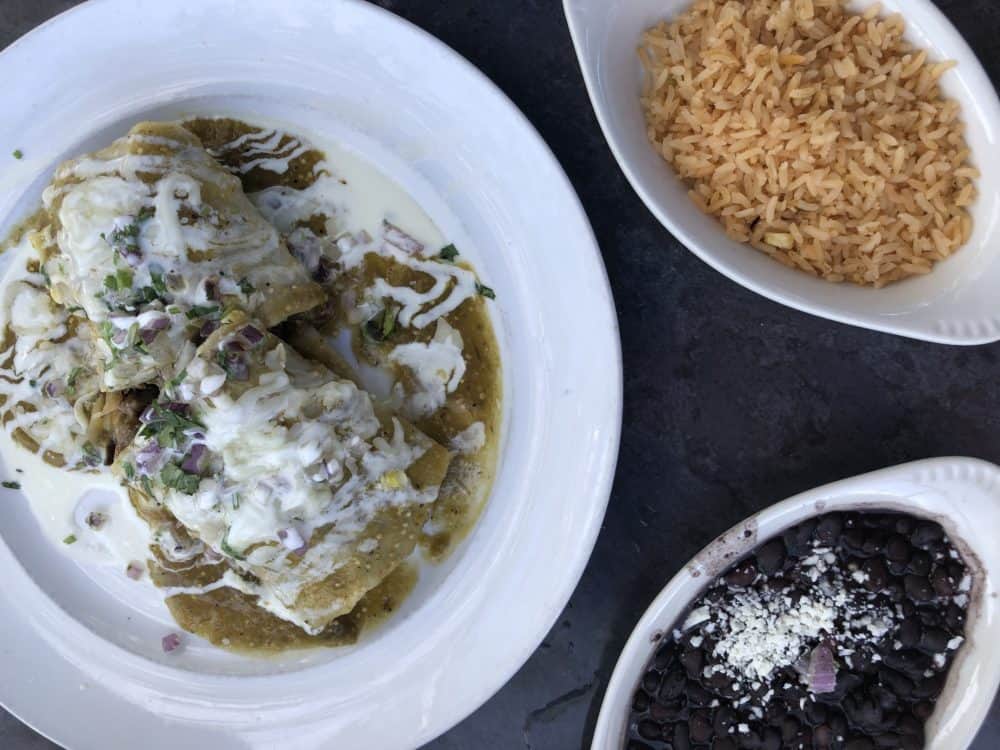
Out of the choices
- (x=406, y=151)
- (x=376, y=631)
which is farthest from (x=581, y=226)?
(x=376, y=631)

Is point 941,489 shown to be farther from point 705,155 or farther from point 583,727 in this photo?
point 583,727

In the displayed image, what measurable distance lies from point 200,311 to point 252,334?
5.6 inches

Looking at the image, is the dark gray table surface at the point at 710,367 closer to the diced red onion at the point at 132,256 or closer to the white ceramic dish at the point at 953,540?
the white ceramic dish at the point at 953,540

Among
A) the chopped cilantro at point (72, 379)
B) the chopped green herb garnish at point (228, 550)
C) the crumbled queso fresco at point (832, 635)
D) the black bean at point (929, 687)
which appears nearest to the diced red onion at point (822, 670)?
the crumbled queso fresco at point (832, 635)

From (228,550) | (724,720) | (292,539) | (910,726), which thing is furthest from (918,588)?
(228,550)

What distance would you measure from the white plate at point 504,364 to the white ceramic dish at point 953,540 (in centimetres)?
26

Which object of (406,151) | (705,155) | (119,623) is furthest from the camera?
(119,623)

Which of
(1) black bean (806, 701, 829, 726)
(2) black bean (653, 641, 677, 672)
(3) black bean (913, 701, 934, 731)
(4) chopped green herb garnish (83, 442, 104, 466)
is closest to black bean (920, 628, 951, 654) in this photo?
(3) black bean (913, 701, 934, 731)

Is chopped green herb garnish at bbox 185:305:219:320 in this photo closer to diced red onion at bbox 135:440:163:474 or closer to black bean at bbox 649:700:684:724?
diced red onion at bbox 135:440:163:474

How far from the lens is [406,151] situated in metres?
2.15

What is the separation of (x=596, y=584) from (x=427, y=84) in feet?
4.64

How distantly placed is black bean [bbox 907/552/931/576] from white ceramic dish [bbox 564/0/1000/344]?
588 mm

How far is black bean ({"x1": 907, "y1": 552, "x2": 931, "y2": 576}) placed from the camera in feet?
6.86

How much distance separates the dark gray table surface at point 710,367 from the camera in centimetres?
221
